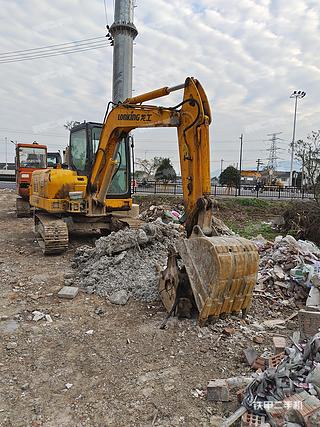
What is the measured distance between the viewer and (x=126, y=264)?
5.68 m

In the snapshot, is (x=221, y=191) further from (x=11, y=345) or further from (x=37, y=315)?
(x=11, y=345)

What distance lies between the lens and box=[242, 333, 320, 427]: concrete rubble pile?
2270mm

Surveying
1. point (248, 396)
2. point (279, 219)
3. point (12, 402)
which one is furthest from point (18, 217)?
point (248, 396)

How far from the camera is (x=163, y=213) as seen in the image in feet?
41.4

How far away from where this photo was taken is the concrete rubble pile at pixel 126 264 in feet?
16.7

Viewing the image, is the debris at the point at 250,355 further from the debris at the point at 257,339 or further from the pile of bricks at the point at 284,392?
the debris at the point at 257,339

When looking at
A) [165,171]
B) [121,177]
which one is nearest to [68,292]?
[121,177]

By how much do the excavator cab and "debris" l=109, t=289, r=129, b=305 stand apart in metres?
3.29

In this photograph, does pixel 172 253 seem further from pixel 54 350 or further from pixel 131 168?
pixel 131 168

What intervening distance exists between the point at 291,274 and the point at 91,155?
458 cm

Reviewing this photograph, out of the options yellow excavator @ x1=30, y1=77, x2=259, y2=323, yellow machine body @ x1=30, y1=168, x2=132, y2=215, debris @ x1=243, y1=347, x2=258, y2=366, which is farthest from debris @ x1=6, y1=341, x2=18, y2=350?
yellow machine body @ x1=30, y1=168, x2=132, y2=215

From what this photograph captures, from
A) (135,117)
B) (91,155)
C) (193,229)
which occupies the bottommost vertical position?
(193,229)

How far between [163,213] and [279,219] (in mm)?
4017

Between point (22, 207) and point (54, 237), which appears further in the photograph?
point (22, 207)
